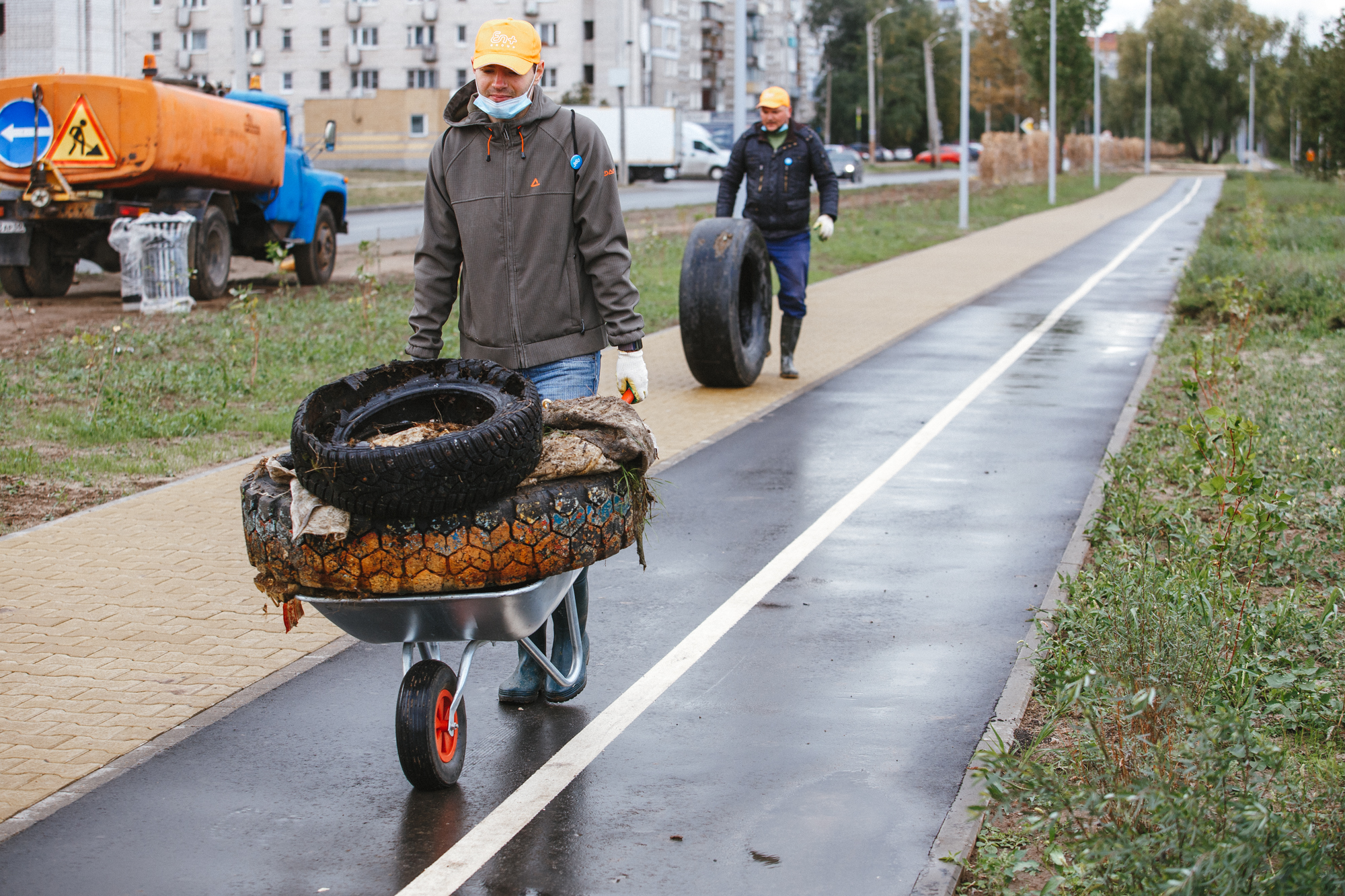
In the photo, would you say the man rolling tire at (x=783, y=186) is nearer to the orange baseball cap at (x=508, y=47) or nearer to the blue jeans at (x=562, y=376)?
the blue jeans at (x=562, y=376)

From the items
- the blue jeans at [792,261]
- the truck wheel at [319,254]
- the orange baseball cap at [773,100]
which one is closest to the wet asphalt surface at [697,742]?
the blue jeans at [792,261]

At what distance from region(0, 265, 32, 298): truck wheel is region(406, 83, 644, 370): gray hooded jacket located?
14.9 meters

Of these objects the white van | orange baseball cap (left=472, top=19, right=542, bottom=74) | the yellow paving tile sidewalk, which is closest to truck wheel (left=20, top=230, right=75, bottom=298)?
the yellow paving tile sidewalk

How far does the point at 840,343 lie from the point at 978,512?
22.8ft

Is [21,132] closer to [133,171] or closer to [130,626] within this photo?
[133,171]

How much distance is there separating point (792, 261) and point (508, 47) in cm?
728

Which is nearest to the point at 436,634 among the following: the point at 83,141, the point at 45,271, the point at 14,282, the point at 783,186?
the point at 783,186

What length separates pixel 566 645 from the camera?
17.3 ft

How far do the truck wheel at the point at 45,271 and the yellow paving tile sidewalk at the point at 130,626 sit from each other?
9850 mm

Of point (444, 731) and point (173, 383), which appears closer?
point (444, 731)

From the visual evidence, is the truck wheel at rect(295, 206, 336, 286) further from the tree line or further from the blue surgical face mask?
the tree line

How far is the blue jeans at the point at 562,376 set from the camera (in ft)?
16.9

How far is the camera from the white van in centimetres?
6444

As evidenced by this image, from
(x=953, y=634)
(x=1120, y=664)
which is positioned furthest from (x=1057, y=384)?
(x=1120, y=664)
